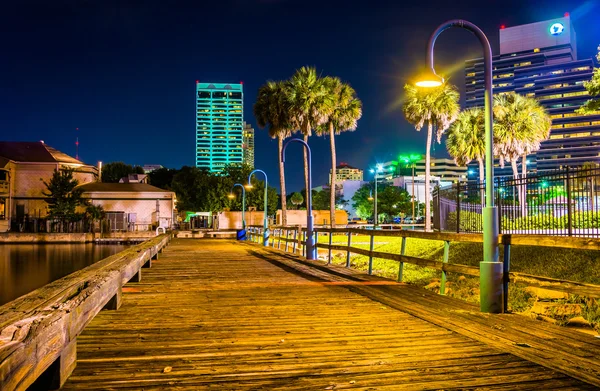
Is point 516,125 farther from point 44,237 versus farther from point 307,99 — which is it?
point 44,237

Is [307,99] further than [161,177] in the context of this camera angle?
No

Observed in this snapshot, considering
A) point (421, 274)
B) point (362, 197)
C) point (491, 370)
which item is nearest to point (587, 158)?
point (362, 197)

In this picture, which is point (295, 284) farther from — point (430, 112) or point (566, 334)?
point (430, 112)

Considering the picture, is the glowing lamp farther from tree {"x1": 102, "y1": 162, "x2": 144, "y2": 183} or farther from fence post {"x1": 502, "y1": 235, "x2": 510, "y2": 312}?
tree {"x1": 102, "y1": 162, "x2": 144, "y2": 183}

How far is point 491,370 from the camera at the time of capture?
4.77 metres

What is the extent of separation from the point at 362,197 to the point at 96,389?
319 feet

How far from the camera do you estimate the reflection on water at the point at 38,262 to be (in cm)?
3481

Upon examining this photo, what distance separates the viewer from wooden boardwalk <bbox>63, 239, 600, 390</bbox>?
14.5 ft

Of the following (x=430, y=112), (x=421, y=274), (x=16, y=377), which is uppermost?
(x=430, y=112)

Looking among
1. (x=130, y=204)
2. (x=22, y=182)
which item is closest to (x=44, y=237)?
(x=22, y=182)

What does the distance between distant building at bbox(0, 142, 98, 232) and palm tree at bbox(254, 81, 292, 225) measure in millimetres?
24250

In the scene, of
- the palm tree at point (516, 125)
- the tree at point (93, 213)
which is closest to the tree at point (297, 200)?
the tree at point (93, 213)

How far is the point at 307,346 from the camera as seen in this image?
5.72 meters

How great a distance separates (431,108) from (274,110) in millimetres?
13904
